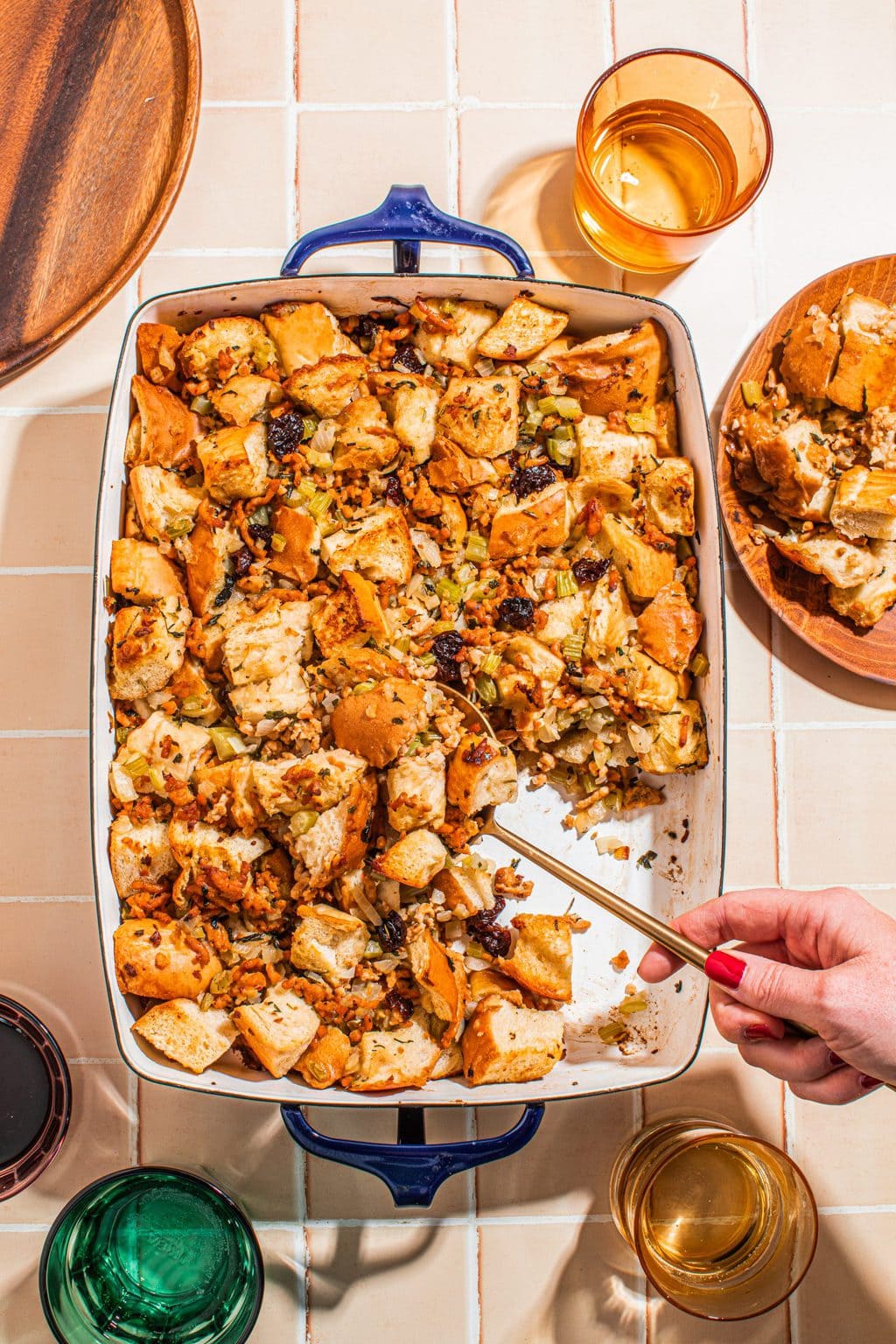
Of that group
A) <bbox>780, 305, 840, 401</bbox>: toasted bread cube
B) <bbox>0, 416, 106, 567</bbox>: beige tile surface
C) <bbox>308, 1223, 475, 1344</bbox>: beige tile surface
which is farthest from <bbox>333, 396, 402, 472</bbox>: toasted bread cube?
<bbox>308, 1223, 475, 1344</bbox>: beige tile surface

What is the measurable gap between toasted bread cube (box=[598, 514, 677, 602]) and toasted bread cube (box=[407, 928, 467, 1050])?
510 millimetres

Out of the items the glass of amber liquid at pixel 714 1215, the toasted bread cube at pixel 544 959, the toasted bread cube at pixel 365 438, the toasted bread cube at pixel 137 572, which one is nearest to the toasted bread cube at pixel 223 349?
the toasted bread cube at pixel 365 438

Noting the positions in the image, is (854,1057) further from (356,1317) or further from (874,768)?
(356,1317)

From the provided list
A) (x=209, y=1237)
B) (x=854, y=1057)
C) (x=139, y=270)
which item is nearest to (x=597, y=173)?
(x=139, y=270)

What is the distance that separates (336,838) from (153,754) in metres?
0.25

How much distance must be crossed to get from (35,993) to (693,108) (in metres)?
1.59

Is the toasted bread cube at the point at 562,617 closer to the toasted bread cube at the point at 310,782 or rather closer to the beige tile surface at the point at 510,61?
the toasted bread cube at the point at 310,782

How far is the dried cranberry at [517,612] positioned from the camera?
Answer: 4.26ft

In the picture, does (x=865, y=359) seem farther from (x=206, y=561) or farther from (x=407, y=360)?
(x=206, y=561)

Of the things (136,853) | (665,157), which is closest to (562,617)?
(136,853)

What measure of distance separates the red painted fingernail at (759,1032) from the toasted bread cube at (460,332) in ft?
2.92

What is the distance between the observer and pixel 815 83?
5.11 feet

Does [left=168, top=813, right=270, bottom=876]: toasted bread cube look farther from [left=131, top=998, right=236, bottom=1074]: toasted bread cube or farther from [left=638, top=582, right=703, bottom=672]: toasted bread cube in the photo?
[left=638, top=582, right=703, bottom=672]: toasted bread cube

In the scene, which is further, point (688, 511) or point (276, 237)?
point (276, 237)
